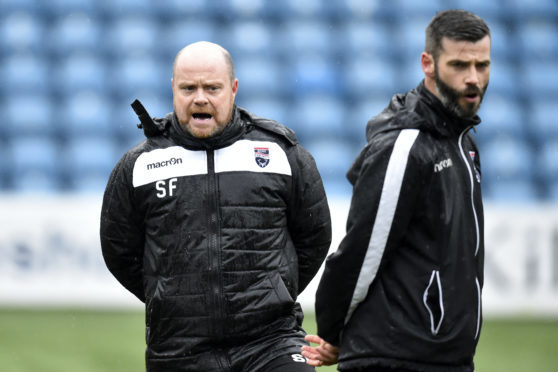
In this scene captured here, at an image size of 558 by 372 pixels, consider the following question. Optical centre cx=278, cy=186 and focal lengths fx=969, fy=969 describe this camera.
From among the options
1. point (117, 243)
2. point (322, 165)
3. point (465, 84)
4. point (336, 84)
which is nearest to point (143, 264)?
point (117, 243)

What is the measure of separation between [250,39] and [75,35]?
85.9 inches

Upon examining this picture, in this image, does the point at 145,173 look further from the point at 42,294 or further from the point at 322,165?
the point at 322,165

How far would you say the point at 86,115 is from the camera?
447 inches

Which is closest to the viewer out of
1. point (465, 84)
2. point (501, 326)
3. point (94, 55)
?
point (465, 84)

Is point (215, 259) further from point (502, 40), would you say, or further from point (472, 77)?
point (502, 40)

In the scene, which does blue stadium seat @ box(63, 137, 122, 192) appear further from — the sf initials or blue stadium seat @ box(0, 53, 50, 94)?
the sf initials

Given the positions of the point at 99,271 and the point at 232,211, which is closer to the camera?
the point at 232,211

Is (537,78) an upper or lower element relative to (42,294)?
upper

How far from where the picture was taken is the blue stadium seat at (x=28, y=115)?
11258mm

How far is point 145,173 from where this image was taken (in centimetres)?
404

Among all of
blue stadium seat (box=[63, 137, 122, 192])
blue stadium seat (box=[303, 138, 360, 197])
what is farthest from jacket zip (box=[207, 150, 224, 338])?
blue stadium seat (box=[63, 137, 122, 192])

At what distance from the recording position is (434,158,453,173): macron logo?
3.16 meters

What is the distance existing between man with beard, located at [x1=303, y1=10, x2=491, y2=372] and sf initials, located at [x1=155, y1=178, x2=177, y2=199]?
0.98m

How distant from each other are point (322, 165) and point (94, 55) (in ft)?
10.6
